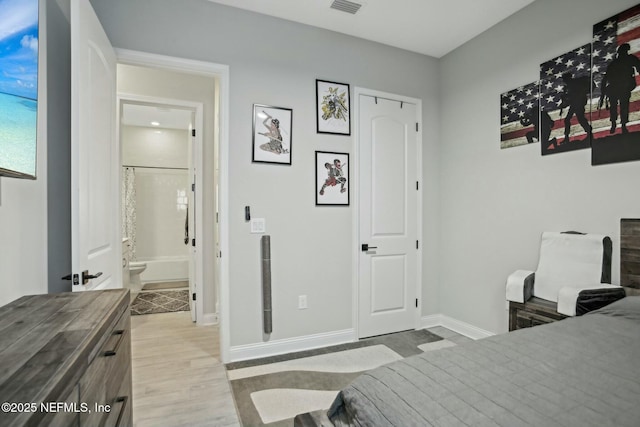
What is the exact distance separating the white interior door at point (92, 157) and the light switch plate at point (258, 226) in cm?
100

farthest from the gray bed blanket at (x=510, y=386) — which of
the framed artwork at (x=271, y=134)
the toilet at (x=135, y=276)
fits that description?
the toilet at (x=135, y=276)

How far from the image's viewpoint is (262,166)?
A: 2.77 m

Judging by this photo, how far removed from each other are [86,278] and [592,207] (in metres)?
3.17

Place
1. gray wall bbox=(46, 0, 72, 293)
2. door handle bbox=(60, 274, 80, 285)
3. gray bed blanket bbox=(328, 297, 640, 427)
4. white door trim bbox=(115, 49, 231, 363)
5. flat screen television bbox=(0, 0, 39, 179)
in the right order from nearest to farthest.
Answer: gray bed blanket bbox=(328, 297, 640, 427) → flat screen television bbox=(0, 0, 39, 179) → door handle bbox=(60, 274, 80, 285) → gray wall bbox=(46, 0, 72, 293) → white door trim bbox=(115, 49, 231, 363)

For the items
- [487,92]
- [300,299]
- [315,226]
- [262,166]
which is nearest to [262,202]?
[262,166]

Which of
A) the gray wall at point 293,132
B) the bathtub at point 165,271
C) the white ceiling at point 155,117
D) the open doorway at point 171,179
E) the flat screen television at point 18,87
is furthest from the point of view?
the bathtub at point 165,271

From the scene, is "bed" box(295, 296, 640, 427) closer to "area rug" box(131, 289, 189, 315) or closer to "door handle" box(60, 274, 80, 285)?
"door handle" box(60, 274, 80, 285)

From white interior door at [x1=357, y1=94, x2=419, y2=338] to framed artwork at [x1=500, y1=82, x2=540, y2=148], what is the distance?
0.86 meters

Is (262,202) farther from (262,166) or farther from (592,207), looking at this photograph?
(592,207)

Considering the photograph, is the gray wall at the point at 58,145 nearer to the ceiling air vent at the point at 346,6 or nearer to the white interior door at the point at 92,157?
the white interior door at the point at 92,157

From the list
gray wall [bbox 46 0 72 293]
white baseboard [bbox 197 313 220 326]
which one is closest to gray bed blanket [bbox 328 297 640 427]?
gray wall [bbox 46 0 72 293]

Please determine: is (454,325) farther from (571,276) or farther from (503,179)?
(503,179)

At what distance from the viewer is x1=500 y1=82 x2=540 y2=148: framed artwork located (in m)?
2.60

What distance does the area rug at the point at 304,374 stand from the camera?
1979 mm
